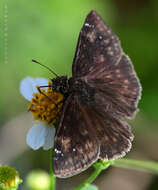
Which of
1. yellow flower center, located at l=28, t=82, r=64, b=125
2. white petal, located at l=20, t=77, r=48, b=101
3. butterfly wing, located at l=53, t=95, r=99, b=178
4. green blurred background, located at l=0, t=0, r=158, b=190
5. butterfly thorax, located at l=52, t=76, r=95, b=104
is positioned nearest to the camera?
butterfly wing, located at l=53, t=95, r=99, b=178

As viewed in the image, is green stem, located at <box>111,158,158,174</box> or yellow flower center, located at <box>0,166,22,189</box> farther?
green stem, located at <box>111,158,158,174</box>

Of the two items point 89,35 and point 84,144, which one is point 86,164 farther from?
point 89,35

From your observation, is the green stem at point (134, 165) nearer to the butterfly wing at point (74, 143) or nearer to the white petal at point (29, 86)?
the butterfly wing at point (74, 143)

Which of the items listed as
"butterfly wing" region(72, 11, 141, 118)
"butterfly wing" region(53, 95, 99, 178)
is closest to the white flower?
"butterfly wing" region(53, 95, 99, 178)

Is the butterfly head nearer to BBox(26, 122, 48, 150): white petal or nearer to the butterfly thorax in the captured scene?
the butterfly thorax

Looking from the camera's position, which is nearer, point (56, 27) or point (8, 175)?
point (8, 175)

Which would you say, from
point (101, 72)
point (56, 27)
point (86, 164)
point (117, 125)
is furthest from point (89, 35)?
point (56, 27)

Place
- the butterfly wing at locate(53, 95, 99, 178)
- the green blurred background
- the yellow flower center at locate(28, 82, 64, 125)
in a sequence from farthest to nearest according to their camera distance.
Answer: the green blurred background < the yellow flower center at locate(28, 82, 64, 125) < the butterfly wing at locate(53, 95, 99, 178)
